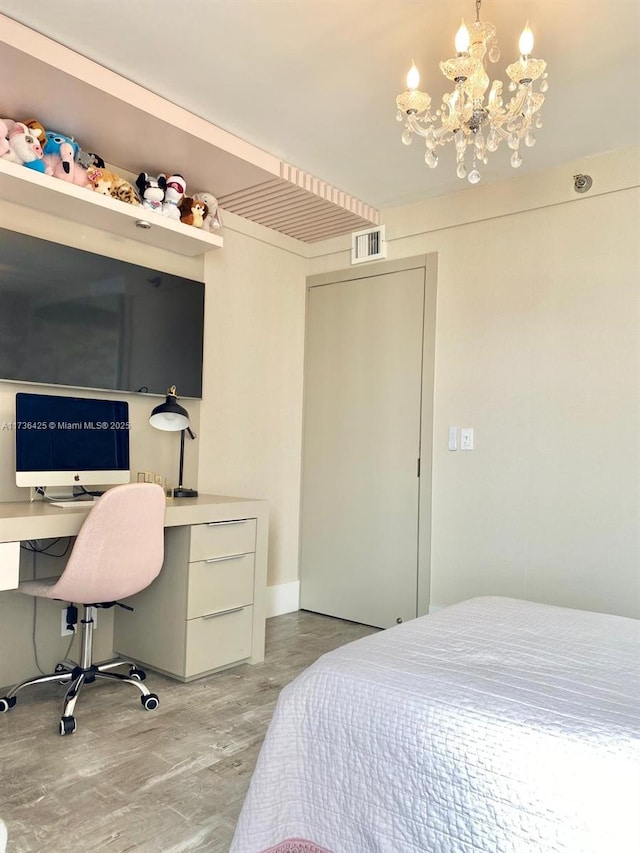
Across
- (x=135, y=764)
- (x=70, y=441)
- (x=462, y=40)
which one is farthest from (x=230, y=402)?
(x=462, y=40)

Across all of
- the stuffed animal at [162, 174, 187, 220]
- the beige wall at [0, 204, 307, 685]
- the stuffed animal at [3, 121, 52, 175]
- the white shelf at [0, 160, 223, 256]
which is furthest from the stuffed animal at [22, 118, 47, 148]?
the stuffed animal at [162, 174, 187, 220]

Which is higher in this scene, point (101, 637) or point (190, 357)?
point (190, 357)

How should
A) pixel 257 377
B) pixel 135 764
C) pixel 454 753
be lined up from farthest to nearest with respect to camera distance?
1. pixel 257 377
2. pixel 135 764
3. pixel 454 753

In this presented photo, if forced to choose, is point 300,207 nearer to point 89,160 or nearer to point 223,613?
point 89,160

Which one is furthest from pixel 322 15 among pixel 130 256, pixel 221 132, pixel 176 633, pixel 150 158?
pixel 176 633

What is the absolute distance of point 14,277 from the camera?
8.78 feet

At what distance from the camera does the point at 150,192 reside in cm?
303

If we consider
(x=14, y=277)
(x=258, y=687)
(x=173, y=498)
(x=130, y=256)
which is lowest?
(x=258, y=687)

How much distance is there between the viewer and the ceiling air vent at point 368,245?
12.8 feet

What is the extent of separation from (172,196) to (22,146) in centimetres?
75

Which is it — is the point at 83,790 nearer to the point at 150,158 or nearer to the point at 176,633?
the point at 176,633

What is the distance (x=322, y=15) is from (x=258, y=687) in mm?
2704

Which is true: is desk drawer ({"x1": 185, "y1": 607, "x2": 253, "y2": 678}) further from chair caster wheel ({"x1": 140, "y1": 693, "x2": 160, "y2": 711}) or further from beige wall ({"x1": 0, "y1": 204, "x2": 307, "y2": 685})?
beige wall ({"x1": 0, "y1": 204, "x2": 307, "y2": 685})

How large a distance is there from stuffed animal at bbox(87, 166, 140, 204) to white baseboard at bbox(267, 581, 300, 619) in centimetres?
243
